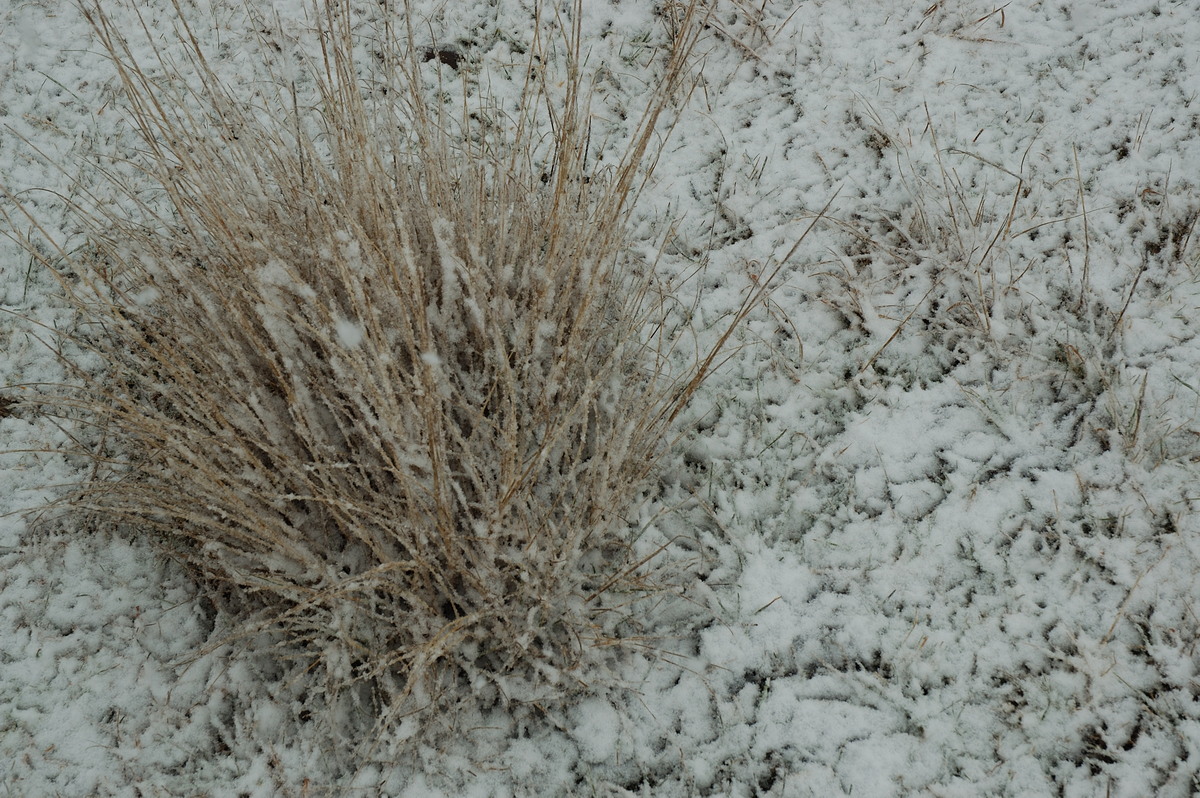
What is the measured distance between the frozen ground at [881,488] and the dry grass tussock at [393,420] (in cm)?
17

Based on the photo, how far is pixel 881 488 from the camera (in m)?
1.70

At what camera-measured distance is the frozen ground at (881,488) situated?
4.54 feet

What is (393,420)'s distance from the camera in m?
1.18

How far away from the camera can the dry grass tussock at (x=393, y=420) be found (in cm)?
130

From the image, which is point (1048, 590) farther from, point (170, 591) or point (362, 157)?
point (170, 591)

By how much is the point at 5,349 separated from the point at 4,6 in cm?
170

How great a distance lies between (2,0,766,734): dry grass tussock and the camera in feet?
4.27

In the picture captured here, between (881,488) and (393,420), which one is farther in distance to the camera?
(881,488)

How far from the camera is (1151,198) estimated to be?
198 centimetres

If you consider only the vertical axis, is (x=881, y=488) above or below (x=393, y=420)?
below

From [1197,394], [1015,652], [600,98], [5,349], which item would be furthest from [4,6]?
[1197,394]

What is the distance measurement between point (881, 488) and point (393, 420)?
1140 millimetres

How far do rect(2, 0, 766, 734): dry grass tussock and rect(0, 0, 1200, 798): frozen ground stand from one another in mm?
167

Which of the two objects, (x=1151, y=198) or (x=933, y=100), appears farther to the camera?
(x=933, y=100)
